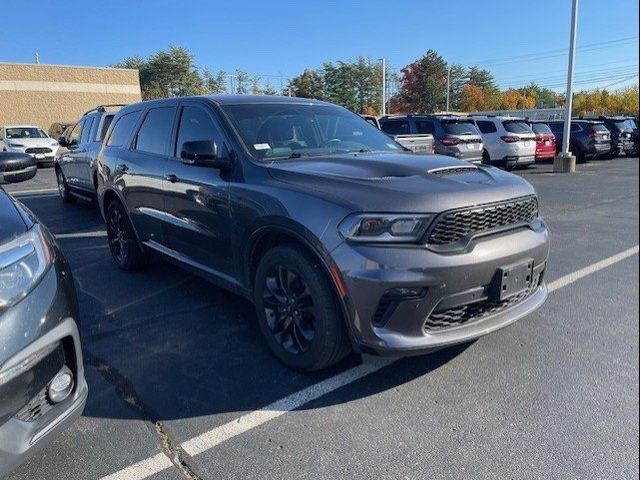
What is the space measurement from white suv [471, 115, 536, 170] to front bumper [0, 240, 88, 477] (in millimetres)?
15434

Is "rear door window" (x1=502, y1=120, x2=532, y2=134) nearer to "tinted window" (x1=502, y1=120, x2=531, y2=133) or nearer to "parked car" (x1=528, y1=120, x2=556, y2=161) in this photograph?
"tinted window" (x1=502, y1=120, x2=531, y2=133)

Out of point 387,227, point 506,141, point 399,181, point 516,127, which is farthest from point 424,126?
point 387,227

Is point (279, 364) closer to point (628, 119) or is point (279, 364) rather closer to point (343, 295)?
point (343, 295)

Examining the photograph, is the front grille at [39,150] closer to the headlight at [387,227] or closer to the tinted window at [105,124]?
the tinted window at [105,124]

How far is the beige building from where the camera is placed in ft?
112

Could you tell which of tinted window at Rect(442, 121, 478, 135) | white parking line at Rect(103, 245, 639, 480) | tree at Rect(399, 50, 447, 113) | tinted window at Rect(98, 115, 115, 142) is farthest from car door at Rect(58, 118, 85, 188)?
tree at Rect(399, 50, 447, 113)

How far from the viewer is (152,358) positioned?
135 inches

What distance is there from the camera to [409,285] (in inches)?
102

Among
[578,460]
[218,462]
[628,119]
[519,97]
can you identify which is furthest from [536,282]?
[519,97]

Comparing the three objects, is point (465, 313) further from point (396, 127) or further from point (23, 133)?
point (23, 133)

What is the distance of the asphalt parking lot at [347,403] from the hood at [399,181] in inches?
43.7

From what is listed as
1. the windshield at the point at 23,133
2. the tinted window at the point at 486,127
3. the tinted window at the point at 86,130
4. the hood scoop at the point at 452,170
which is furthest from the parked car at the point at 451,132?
the windshield at the point at 23,133

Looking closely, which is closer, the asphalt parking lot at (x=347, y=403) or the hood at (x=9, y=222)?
the hood at (x=9, y=222)

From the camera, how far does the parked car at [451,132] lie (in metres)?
13.9
